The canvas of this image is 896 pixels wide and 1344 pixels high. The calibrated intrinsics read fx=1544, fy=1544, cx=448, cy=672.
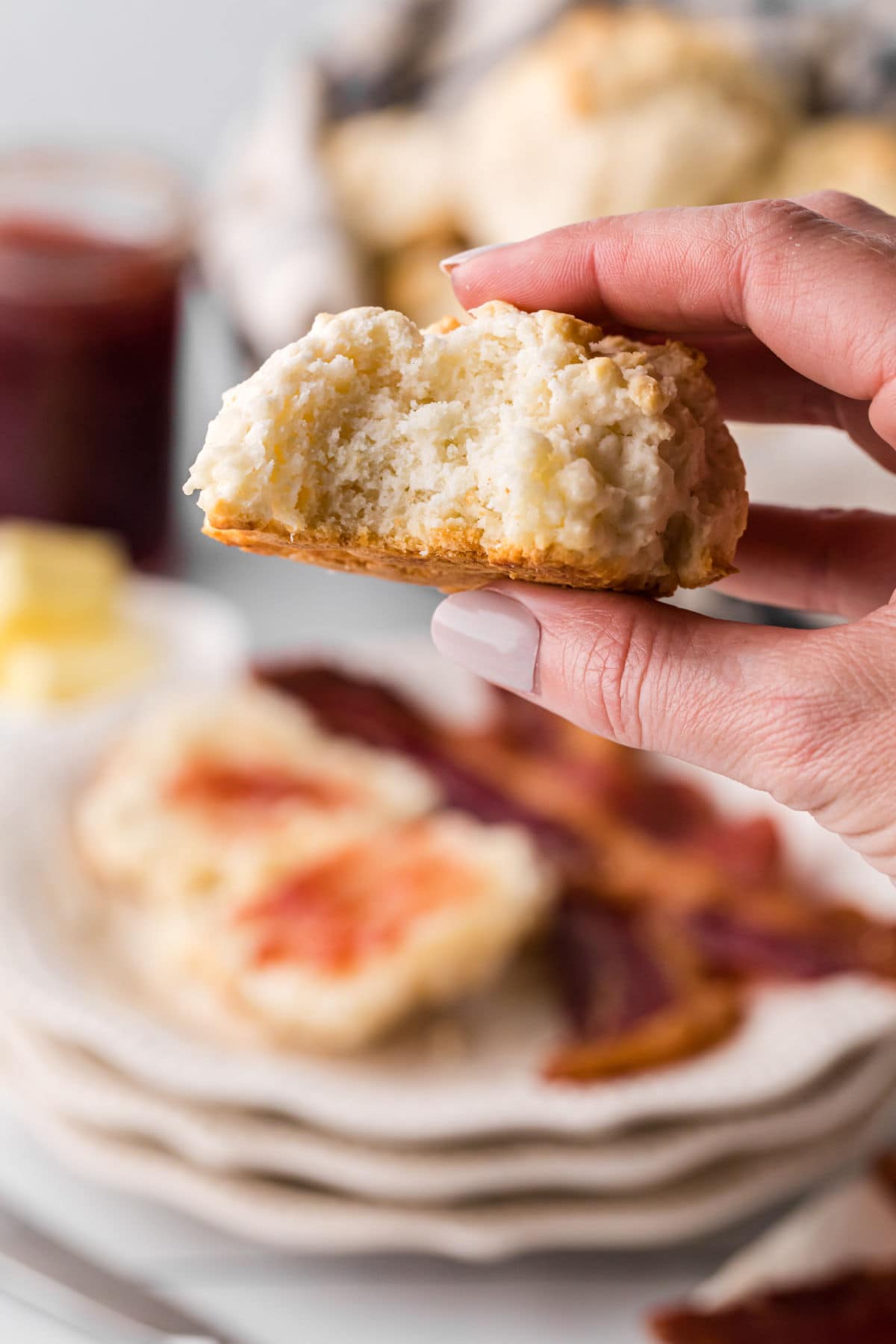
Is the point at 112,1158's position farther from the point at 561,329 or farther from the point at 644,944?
the point at 561,329

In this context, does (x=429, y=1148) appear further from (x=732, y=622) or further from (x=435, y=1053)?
(x=732, y=622)

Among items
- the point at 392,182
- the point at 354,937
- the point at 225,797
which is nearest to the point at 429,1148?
the point at 354,937

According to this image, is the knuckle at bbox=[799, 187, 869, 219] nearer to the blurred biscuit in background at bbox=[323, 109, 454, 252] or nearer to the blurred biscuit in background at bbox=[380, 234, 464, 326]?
the blurred biscuit in background at bbox=[380, 234, 464, 326]

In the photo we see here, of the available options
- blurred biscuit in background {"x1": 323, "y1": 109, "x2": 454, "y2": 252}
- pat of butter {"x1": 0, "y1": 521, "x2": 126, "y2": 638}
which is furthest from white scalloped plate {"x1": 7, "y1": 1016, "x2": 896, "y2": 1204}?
blurred biscuit in background {"x1": 323, "y1": 109, "x2": 454, "y2": 252}

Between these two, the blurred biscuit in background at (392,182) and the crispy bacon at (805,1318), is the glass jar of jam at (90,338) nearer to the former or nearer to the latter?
the blurred biscuit in background at (392,182)

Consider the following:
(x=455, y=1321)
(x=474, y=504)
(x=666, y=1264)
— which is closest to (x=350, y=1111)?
(x=455, y=1321)

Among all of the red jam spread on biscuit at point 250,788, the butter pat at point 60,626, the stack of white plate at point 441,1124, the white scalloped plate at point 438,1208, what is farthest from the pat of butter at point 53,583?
the white scalloped plate at point 438,1208

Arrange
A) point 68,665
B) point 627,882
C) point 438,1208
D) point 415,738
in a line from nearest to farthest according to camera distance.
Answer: point 438,1208 → point 627,882 → point 415,738 → point 68,665

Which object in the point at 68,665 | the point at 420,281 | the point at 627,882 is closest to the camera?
the point at 627,882
